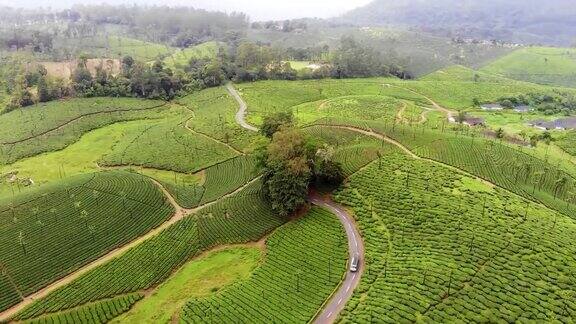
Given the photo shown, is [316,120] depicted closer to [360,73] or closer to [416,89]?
[416,89]

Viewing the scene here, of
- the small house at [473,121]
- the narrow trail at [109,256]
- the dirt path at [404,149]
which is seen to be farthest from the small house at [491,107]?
the narrow trail at [109,256]

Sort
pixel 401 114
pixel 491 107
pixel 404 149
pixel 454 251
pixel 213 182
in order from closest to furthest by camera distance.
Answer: pixel 454 251, pixel 213 182, pixel 404 149, pixel 401 114, pixel 491 107

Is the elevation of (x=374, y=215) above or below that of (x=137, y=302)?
above

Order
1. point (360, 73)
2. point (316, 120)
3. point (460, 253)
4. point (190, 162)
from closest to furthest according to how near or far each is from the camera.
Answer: point (460, 253) < point (190, 162) < point (316, 120) < point (360, 73)

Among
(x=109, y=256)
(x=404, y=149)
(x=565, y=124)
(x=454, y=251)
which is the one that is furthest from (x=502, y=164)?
(x=565, y=124)

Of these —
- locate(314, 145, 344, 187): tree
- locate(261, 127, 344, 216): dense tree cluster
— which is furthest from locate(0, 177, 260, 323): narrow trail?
locate(314, 145, 344, 187): tree

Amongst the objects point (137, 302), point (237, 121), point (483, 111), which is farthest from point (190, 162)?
point (483, 111)

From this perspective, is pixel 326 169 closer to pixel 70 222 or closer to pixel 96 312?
pixel 96 312
